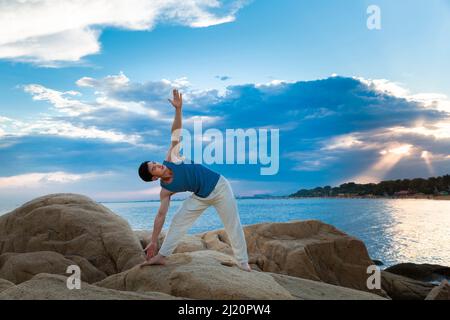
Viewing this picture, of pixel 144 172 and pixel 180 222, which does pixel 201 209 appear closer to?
pixel 180 222

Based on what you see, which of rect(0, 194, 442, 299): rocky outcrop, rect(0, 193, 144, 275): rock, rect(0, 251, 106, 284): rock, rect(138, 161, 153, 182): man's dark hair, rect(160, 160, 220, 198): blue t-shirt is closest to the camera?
rect(0, 194, 442, 299): rocky outcrop

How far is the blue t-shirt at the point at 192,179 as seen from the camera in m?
7.06

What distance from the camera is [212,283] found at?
6078mm

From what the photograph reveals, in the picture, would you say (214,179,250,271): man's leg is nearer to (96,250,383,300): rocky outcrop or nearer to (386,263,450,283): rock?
(96,250,383,300): rocky outcrop

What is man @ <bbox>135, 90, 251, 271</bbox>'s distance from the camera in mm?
7082

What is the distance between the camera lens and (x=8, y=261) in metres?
9.27

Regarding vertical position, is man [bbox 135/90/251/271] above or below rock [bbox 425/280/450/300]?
above

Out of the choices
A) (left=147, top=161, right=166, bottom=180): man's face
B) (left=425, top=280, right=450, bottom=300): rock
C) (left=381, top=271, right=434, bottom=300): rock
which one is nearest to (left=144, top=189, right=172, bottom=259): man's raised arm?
(left=147, top=161, right=166, bottom=180): man's face

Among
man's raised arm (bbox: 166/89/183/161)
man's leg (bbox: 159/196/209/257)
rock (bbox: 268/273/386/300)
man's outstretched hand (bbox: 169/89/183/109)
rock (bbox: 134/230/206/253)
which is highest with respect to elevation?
man's outstretched hand (bbox: 169/89/183/109)

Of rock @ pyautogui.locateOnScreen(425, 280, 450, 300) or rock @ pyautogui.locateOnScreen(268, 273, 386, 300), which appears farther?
rock @ pyautogui.locateOnScreen(425, 280, 450, 300)

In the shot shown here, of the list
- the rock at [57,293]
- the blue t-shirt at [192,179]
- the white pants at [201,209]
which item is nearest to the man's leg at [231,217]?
the white pants at [201,209]

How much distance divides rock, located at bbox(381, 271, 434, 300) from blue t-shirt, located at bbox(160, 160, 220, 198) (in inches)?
330
